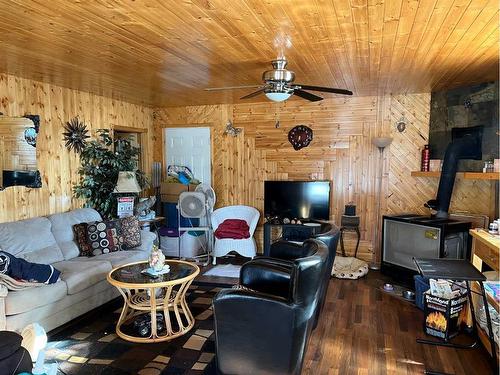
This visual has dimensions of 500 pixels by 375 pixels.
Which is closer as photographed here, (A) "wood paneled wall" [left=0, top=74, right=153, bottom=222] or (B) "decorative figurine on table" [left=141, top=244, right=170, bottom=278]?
(B) "decorative figurine on table" [left=141, top=244, right=170, bottom=278]

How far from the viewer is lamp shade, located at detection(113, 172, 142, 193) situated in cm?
475

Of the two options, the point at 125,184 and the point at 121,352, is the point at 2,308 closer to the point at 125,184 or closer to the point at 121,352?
the point at 121,352

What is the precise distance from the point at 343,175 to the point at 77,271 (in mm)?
3760

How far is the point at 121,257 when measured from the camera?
3.94m

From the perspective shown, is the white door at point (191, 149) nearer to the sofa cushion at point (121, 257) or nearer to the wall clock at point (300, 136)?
the wall clock at point (300, 136)

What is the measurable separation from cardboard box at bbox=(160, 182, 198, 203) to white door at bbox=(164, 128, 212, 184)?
330 mm

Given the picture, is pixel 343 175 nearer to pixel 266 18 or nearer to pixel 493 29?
pixel 493 29

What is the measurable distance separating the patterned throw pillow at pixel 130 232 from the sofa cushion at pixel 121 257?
120mm

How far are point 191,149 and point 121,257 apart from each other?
2.63m

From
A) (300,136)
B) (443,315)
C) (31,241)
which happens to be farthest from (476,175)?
(31,241)

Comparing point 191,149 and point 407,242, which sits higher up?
point 191,149

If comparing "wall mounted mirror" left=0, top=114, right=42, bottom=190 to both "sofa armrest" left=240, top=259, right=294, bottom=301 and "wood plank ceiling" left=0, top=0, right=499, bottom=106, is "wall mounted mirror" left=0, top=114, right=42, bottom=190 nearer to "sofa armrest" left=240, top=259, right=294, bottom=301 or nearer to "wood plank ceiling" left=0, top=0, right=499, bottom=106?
"wood plank ceiling" left=0, top=0, right=499, bottom=106

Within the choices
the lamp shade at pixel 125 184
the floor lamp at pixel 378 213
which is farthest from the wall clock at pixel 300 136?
the lamp shade at pixel 125 184

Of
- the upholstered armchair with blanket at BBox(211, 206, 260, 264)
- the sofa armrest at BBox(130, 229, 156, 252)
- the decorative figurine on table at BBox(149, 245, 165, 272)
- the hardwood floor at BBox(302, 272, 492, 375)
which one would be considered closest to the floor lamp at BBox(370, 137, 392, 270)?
the hardwood floor at BBox(302, 272, 492, 375)
